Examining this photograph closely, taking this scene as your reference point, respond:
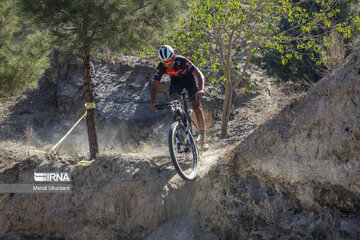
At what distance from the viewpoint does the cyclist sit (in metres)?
6.52

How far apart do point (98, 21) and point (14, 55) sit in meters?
2.75

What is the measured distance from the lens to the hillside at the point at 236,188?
475 centimetres

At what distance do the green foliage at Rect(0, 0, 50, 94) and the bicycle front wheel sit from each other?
4217mm

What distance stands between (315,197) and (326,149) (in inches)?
25.6

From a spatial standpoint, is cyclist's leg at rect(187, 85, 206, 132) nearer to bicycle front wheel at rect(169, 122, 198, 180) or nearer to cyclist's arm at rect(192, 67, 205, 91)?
cyclist's arm at rect(192, 67, 205, 91)

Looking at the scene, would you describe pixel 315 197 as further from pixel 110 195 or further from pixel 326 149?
pixel 110 195

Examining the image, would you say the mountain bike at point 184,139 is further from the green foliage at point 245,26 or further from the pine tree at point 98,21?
the green foliage at point 245,26

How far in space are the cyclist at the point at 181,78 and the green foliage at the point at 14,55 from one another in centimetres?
339

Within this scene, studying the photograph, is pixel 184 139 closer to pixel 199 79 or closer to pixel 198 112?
pixel 198 112

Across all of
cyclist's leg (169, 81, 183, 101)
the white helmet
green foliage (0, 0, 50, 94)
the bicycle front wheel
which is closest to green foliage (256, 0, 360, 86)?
cyclist's leg (169, 81, 183, 101)

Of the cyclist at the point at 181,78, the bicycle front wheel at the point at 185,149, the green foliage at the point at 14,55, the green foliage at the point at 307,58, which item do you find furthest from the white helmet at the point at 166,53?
the green foliage at the point at 307,58

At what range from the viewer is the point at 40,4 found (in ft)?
23.6

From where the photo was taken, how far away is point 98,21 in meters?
7.48

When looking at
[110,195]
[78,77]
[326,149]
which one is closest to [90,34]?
[110,195]
